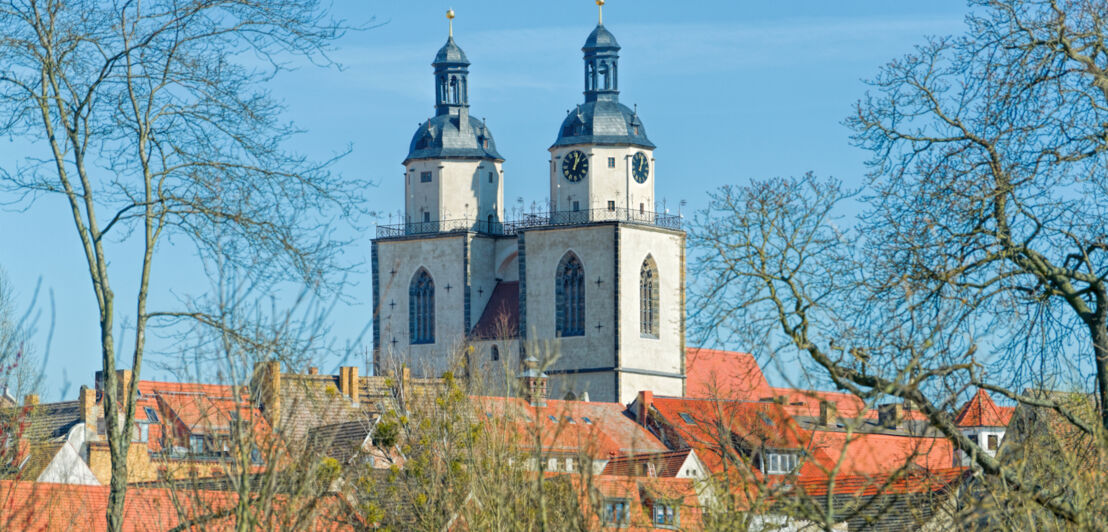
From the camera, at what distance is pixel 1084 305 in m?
12.7

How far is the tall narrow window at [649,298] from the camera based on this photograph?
288 feet

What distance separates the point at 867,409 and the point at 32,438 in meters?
35.6

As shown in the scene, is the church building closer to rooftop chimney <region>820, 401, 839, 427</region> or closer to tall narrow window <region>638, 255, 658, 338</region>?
tall narrow window <region>638, 255, 658, 338</region>

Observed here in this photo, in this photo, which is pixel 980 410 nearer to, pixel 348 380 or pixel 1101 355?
pixel 1101 355

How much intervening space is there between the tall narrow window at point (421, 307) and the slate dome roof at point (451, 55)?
34.9ft

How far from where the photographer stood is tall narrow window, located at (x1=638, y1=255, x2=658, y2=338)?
8788cm

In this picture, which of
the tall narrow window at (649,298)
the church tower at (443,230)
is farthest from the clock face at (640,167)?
the church tower at (443,230)

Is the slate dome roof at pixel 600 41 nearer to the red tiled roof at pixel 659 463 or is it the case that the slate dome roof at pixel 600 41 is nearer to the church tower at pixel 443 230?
the church tower at pixel 443 230

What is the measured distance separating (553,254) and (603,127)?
6504 mm

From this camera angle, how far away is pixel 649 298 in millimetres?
88188

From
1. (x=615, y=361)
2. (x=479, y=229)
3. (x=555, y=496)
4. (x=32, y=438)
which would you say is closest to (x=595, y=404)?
(x=615, y=361)

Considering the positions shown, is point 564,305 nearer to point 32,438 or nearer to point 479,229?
point 479,229

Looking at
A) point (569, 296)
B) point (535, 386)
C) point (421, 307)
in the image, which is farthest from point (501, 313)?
point (535, 386)

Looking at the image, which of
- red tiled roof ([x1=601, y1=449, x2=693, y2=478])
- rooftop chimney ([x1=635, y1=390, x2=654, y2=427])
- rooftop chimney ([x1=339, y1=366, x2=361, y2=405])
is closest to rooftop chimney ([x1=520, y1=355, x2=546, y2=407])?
rooftop chimney ([x1=635, y1=390, x2=654, y2=427])
